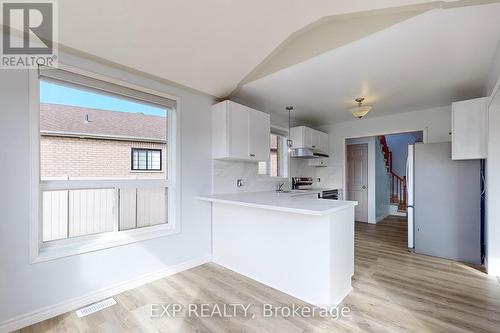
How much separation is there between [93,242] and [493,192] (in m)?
4.44

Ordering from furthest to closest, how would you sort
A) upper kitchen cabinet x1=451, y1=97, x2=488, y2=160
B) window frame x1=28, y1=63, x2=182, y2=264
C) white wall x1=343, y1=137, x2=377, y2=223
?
white wall x1=343, y1=137, x2=377, y2=223
upper kitchen cabinet x1=451, y1=97, x2=488, y2=160
window frame x1=28, y1=63, x2=182, y2=264

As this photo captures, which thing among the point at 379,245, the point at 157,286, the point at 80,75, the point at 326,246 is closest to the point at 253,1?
the point at 80,75

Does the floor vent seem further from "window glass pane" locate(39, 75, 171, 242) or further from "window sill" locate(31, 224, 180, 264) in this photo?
"window glass pane" locate(39, 75, 171, 242)

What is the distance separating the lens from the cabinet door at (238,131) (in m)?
3.01

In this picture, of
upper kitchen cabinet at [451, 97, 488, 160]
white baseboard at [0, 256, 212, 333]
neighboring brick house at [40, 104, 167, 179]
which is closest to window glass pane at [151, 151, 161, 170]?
neighboring brick house at [40, 104, 167, 179]

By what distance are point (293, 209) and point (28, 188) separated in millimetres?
2184

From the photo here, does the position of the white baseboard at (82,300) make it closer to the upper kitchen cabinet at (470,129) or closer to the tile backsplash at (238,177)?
the tile backsplash at (238,177)

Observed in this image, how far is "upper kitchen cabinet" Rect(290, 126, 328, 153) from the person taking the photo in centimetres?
436

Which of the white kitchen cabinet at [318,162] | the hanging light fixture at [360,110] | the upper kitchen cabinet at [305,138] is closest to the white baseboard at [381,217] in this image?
the white kitchen cabinet at [318,162]

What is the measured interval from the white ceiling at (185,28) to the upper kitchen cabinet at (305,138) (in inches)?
85.4

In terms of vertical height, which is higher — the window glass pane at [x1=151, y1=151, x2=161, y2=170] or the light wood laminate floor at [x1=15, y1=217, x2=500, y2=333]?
the window glass pane at [x1=151, y1=151, x2=161, y2=170]

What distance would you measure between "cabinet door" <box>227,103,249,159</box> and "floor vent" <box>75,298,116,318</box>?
2.01 metres

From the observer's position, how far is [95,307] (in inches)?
77.7

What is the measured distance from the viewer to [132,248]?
234cm
